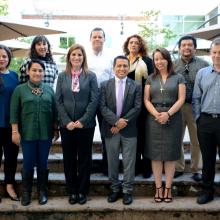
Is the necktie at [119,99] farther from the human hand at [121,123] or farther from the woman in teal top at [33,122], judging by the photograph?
the woman in teal top at [33,122]

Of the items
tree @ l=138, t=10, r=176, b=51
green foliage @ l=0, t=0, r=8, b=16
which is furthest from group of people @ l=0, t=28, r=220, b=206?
tree @ l=138, t=10, r=176, b=51

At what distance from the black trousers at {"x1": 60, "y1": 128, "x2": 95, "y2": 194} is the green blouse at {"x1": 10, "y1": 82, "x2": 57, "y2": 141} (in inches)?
9.6

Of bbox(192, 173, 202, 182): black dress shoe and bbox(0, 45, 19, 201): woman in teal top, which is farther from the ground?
bbox(0, 45, 19, 201): woman in teal top

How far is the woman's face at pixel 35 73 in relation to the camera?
4043 mm

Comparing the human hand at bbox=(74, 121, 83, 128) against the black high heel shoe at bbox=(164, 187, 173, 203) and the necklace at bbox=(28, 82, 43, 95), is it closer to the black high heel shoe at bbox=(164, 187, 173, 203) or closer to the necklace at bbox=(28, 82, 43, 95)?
the necklace at bbox=(28, 82, 43, 95)

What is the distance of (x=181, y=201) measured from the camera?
14.0 ft

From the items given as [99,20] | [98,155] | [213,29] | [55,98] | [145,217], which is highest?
[99,20]

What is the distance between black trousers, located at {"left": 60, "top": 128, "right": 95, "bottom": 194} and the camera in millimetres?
4074

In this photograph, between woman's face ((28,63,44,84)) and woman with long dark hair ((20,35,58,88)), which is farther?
woman with long dark hair ((20,35,58,88))

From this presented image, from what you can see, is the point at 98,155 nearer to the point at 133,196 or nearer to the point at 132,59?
the point at 133,196

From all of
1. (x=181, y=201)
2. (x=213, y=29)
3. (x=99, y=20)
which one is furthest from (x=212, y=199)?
(x=99, y=20)

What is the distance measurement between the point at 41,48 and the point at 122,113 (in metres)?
1.31

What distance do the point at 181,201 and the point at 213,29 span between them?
2288 millimetres

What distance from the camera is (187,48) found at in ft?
14.3
